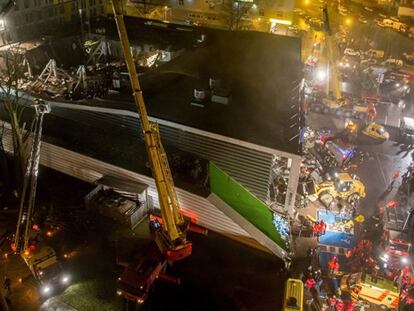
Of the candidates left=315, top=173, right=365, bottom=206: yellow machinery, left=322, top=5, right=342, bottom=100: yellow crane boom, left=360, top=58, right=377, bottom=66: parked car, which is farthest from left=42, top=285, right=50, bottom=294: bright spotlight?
left=360, top=58, right=377, bottom=66: parked car

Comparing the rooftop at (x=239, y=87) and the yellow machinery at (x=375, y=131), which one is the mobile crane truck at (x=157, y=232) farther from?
the yellow machinery at (x=375, y=131)

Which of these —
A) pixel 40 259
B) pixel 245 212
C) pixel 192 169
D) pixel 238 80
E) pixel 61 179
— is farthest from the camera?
pixel 238 80

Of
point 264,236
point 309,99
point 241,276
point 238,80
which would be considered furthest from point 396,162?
point 241,276

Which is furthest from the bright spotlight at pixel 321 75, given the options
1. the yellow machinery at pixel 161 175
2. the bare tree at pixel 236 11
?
the yellow machinery at pixel 161 175

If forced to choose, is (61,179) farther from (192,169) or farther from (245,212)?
(245,212)

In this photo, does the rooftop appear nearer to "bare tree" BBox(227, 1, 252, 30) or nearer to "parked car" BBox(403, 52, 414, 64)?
"bare tree" BBox(227, 1, 252, 30)
